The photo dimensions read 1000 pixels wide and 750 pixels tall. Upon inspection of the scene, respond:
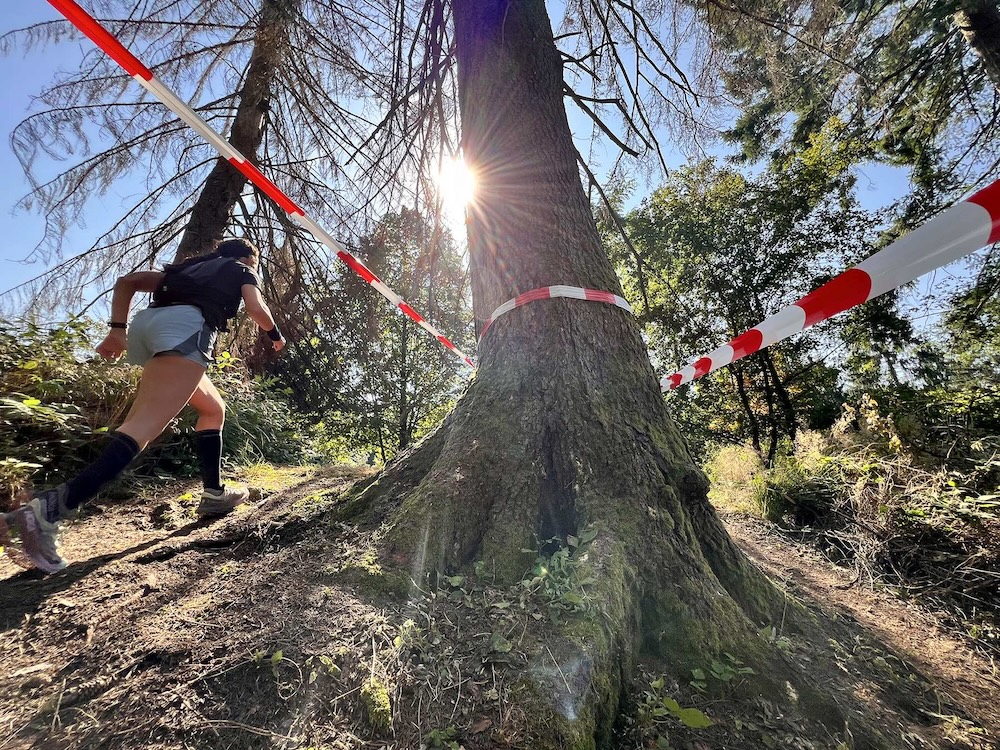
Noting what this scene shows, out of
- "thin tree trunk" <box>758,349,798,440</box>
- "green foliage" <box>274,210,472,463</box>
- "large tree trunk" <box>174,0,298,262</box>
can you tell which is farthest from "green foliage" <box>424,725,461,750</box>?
"thin tree trunk" <box>758,349,798,440</box>

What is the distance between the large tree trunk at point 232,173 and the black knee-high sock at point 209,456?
321 cm

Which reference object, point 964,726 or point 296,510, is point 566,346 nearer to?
point 296,510

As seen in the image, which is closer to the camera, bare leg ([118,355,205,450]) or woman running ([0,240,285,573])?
woman running ([0,240,285,573])

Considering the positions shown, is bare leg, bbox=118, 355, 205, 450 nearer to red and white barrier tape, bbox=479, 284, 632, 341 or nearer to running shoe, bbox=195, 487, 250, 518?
running shoe, bbox=195, 487, 250, 518

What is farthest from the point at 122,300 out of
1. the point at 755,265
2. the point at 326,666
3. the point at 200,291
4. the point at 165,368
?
the point at 755,265

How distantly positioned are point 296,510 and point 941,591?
287cm

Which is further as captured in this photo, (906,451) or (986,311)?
(986,311)

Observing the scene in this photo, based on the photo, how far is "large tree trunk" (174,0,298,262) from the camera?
4.61m

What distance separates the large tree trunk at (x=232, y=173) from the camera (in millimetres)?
4605

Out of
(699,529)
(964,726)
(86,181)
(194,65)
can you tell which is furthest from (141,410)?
(194,65)

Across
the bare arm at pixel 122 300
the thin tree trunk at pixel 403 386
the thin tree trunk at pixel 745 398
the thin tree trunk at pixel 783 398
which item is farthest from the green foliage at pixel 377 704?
the thin tree trunk at pixel 783 398

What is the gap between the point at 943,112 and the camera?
6.09m

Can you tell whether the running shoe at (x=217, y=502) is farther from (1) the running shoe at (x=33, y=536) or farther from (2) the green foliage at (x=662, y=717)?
(2) the green foliage at (x=662, y=717)

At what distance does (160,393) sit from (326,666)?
150cm
